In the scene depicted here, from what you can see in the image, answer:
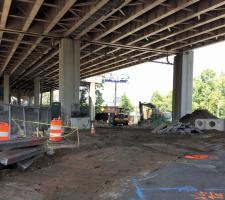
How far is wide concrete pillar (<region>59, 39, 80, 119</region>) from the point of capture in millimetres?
33531

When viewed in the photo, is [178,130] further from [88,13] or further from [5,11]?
[5,11]

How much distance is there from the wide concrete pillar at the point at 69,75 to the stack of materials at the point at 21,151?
20664 mm

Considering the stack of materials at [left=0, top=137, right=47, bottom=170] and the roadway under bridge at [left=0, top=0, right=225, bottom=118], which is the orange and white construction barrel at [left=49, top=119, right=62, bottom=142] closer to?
the stack of materials at [left=0, top=137, right=47, bottom=170]

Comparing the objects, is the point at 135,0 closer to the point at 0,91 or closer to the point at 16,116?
the point at 16,116

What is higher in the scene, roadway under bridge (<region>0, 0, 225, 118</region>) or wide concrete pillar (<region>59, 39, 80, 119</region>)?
roadway under bridge (<region>0, 0, 225, 118</region>)

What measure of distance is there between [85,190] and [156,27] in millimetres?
25004

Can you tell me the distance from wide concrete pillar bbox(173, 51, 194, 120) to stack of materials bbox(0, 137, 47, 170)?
100ft

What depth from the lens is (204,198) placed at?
762 centimetres

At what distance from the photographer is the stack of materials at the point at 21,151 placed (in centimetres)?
1031

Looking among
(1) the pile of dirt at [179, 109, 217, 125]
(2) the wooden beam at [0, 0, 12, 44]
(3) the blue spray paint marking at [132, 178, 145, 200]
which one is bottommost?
(3) the blue spray paint marking at [132, 178, 145, 200]

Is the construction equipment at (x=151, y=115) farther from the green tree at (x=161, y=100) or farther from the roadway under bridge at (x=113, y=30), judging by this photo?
the green tree at (x=161, y=100)

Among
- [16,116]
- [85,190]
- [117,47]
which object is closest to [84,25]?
[117,47]

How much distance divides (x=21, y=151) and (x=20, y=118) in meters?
7.67

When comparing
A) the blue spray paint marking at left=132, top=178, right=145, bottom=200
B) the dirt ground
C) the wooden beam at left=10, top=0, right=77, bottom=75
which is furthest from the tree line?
the blue spray paint marking at left=132, top=178, right=145, bottom=200
